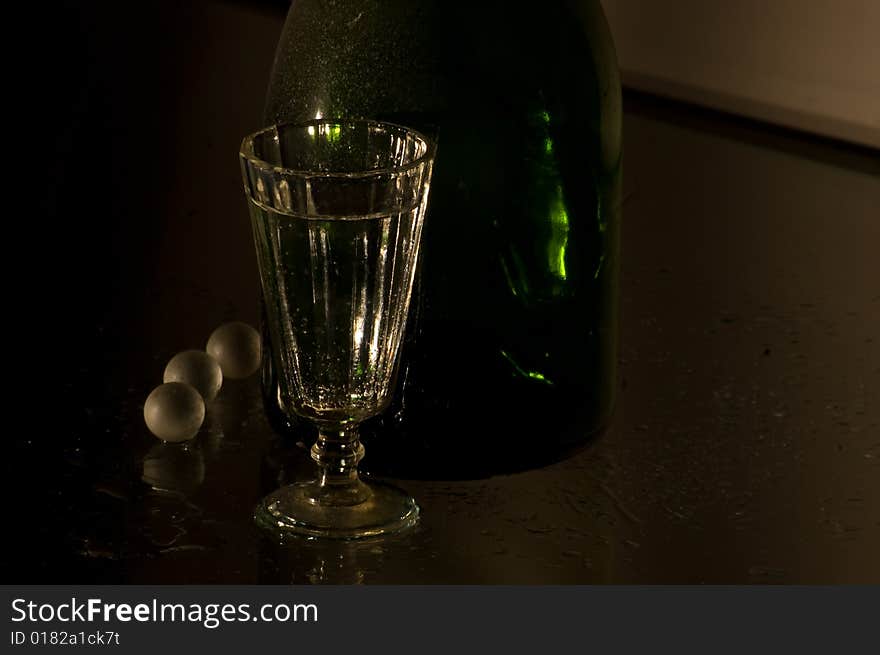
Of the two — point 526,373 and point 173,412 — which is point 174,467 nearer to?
point 173,412

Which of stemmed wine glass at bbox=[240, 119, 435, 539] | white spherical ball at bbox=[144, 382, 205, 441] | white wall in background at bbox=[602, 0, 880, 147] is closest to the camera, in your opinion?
stemmed wine glass at bbox=[240, 119, 435, 539]

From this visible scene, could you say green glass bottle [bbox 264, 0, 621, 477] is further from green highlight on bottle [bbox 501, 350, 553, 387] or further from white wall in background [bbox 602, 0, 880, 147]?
white wall in background [bbox 602, 0, 880, 147]

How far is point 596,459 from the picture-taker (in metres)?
0.71

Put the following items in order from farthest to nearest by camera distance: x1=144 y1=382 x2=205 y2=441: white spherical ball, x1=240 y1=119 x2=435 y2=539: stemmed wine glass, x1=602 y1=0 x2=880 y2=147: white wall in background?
x1=602 y1=0 x2=880 y2=147: white wall in background, x1=144 y1=382 x2=205 y2=441: white spherical ball, x1=240 y1=119 x2=435 y2=539: stemmed wine glass

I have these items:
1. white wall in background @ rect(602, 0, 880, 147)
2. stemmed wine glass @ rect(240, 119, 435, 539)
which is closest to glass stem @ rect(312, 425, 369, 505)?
stemmed wine glass @ rect(240, 119, 435, 539)

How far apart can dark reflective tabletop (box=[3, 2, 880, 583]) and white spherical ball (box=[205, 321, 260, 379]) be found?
13 millimetres

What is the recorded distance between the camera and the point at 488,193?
67 cm

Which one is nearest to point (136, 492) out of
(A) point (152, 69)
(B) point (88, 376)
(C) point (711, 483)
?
(B) point (88, 376)

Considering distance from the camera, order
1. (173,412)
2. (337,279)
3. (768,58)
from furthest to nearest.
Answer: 1. (768,58)
2. (173,412)
3. (337,279)

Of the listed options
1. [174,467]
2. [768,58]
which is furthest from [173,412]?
[768,58]

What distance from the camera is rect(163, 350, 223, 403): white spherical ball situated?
0.76 meters

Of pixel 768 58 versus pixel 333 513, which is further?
pixel 768 58

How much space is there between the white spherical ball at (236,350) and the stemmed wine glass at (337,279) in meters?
0.13

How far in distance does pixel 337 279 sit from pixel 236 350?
0.62 ft
